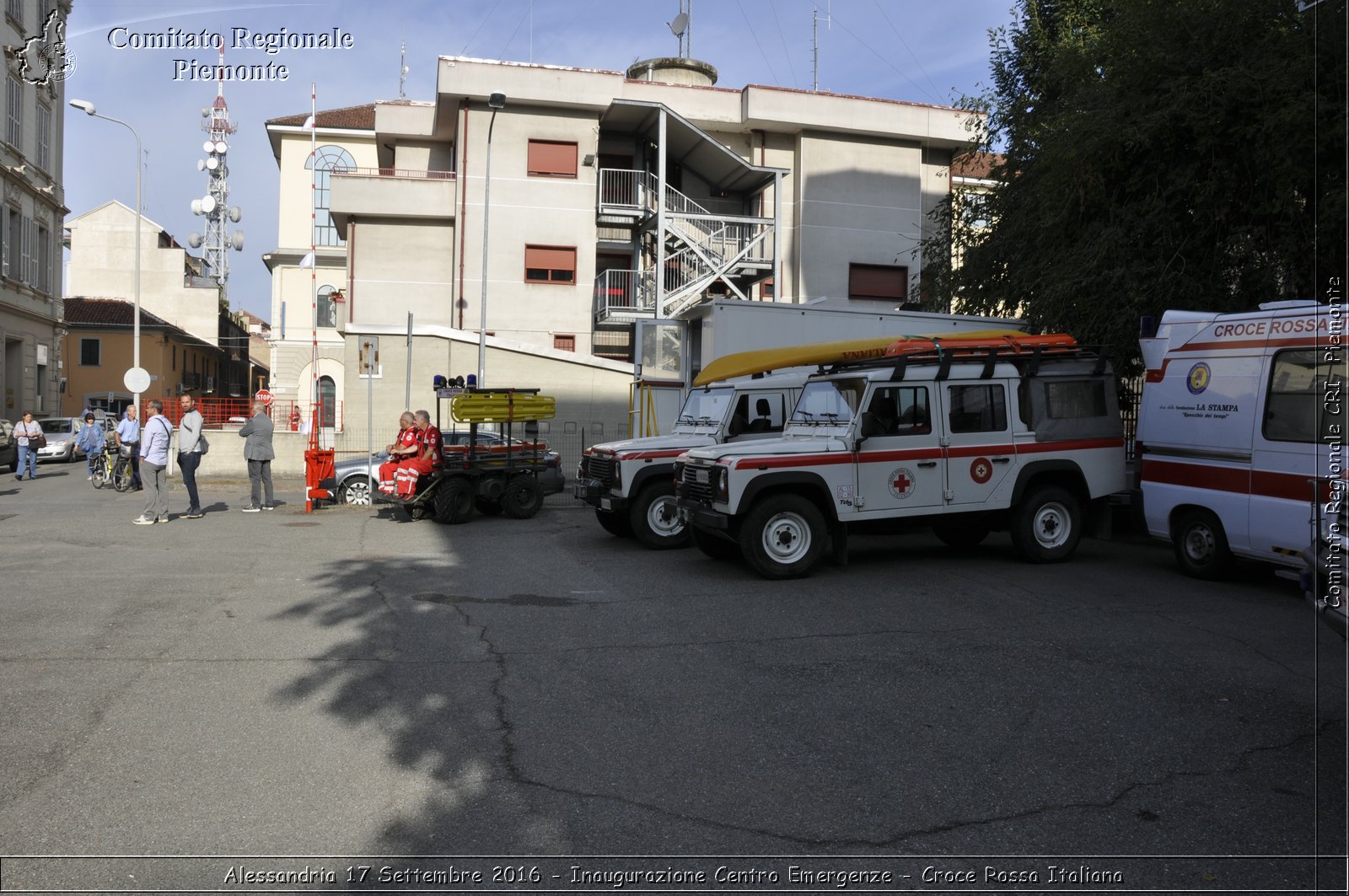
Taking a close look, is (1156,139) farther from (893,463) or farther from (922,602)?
(922,602)

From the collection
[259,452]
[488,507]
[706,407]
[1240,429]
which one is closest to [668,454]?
[706,407]

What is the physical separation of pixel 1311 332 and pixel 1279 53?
16.9 feet

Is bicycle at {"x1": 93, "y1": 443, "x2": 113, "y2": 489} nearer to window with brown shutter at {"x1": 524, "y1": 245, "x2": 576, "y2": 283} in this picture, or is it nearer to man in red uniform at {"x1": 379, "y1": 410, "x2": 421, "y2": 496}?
man in red uniform at {"x1": 379, "y1": 410, "x2": 421, "y2": 496}

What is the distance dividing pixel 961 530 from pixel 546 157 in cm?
2348

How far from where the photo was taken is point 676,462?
11852mm

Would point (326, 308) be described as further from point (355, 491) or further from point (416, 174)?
point (355, 491)

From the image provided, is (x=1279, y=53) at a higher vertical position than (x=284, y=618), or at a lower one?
higher

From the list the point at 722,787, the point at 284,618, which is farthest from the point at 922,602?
the point at 284,618

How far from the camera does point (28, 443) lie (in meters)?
26.2

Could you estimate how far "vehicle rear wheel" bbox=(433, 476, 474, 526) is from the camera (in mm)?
15781

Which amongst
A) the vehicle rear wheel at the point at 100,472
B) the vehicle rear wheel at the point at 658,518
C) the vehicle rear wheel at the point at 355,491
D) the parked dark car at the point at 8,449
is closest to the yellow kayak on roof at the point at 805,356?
the vehicle rear wheel at the point at 658,518

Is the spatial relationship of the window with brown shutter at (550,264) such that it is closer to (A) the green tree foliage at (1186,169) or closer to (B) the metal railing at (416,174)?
(B) the metal railing at (416,174)

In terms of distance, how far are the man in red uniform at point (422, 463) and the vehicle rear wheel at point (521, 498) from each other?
1.25m

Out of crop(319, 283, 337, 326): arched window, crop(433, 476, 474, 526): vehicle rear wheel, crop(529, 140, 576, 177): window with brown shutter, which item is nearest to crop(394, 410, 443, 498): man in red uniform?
crop(433, 476, 474, 526): vehicle rear wheel
